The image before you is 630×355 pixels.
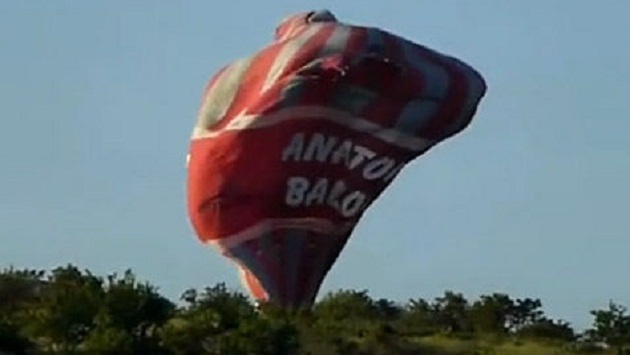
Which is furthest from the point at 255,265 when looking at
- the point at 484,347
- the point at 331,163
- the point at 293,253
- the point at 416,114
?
the point at 484,347

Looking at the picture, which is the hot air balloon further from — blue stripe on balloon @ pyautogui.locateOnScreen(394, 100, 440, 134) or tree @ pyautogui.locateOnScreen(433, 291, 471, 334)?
tree @ pyautogui.locateOnScreen(433, 291, 471, 334)

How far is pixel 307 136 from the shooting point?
58.3m

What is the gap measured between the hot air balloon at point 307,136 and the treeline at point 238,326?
7.10 feet

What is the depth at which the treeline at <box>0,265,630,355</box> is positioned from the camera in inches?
2258

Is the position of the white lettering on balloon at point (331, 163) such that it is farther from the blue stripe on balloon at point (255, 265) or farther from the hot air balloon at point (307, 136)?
the blue stripe on balloon at point (255, 265)

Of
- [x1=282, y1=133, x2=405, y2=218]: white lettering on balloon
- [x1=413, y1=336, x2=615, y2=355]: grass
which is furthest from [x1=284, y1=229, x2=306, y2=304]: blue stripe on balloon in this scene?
[x1=413, y1=336, x2=615, y2=355]: grass

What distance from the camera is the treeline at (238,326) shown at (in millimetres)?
57344

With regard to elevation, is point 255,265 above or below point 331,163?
below

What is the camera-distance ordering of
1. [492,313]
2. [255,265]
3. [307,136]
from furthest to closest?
[492,313] < [255,265] < [307,136]

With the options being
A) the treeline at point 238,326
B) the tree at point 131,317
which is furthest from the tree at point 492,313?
the tree at point 131,317

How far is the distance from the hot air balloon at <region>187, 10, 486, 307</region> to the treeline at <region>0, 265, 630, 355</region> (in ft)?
7.10

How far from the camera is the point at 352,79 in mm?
57781

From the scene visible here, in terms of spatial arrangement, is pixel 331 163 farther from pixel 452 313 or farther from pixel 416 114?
pixel 452 313

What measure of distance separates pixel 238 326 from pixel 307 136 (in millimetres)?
5578
